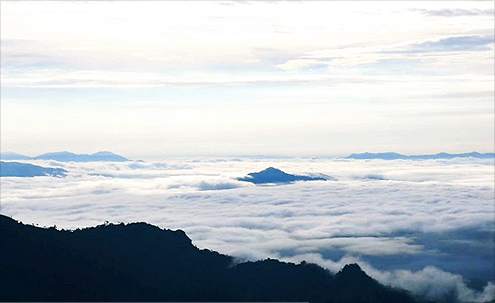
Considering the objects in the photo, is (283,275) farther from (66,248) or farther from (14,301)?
(14,301)

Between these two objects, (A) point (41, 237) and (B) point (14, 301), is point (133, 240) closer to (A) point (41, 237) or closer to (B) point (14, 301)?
(A) point (41, 237)

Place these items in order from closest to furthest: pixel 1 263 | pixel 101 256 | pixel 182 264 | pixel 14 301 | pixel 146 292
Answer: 1. pixel 14 301
2. pixel 1 263
3. pixel 146 292
4. pixel 101 256
5. pixel 182 264

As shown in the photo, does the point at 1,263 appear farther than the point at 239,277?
No

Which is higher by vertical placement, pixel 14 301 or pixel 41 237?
pixel 41 237

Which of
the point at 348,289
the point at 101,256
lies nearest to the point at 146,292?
the point at 101,256

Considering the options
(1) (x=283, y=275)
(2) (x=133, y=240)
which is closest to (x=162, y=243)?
(2) (x=133, y=240)

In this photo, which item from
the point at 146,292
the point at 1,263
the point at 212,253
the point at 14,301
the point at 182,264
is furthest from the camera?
the point at 212,253
